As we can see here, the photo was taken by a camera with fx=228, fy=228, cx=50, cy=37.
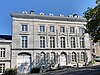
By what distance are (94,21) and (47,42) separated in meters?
27.0

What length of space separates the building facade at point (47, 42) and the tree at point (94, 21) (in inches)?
852

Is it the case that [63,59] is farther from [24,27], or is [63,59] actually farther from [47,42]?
[24,27]

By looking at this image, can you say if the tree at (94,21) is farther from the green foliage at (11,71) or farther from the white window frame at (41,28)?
the white window frame at (41,28)

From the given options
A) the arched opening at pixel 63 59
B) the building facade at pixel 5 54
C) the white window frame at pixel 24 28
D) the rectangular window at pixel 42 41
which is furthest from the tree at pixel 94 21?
the arched opening at pixel 63 59

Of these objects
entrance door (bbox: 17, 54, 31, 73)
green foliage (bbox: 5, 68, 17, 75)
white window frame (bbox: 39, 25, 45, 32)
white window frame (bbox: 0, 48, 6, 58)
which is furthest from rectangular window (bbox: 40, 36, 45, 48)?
green foliage (bbox: 5, 68, 17, 75)

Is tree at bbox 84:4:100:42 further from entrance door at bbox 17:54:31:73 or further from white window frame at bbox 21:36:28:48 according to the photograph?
entrance door at bbox 17:54:31:73

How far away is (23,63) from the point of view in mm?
53250

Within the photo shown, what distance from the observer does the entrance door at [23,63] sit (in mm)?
52812

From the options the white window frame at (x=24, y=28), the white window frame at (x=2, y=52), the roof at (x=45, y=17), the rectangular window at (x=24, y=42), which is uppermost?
the roof at (x=45, y=17)

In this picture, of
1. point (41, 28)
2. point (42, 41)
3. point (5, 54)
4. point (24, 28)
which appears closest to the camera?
point (5, 54)

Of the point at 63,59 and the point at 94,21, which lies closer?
the point at 94,21

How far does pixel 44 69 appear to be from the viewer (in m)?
54.7

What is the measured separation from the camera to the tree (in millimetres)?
28766

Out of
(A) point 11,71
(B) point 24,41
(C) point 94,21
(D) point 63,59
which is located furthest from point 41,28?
(C) point 94,21
